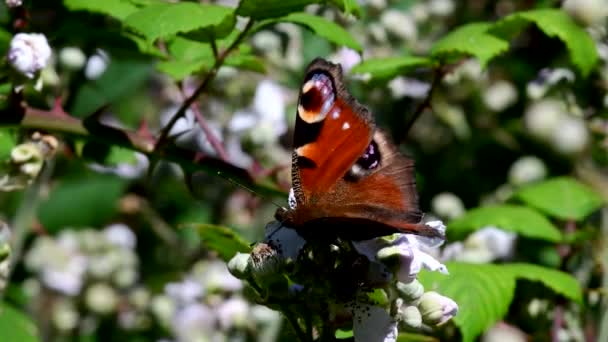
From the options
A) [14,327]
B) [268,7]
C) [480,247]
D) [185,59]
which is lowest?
[14,327]

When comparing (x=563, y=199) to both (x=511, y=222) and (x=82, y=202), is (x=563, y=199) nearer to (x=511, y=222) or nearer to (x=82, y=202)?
(x=511, y=222)

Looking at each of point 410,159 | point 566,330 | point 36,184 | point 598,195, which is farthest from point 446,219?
point 410,159

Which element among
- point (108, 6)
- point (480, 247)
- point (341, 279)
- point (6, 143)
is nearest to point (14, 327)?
point (6, 143)

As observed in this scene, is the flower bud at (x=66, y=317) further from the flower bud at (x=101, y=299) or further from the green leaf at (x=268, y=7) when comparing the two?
the green leaf at (x=268, y=7)

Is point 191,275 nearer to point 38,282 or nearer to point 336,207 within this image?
point 38,282

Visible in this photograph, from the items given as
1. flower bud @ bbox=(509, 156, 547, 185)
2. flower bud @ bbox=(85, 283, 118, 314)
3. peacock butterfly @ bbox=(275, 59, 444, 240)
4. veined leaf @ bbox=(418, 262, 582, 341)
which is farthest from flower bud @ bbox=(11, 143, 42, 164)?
flower bud @ bbox=(509, 156, 547, 185)

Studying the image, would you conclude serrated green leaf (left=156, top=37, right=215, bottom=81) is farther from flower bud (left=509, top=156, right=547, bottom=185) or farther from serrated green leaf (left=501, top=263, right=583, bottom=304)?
flower bud (left=509, top=156, right=547, bottom=185)
